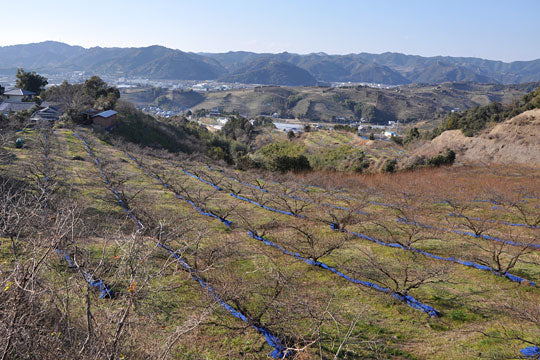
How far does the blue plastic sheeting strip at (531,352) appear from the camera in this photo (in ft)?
20.8

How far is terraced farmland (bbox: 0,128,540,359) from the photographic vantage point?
6000 mm

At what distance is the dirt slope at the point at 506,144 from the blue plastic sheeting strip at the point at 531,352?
34.0 m

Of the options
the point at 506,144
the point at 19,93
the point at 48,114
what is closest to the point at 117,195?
the point at 48,114

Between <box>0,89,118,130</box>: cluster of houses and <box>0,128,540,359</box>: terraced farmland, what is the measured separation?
1862cm

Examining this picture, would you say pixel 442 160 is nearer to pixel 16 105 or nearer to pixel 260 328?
pixel 260 328

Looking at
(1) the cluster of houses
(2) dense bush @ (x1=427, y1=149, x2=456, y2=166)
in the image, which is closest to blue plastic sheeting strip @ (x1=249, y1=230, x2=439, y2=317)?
(2) dense bush @ (x1=427, y1=149, x2=456, y2=166)

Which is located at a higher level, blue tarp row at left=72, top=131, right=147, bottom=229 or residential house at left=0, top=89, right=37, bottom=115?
residential house at left=0, top=89, right=37, bottom=115

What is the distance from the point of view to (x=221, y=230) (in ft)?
45.8

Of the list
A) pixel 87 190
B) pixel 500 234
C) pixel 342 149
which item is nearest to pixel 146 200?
pixel 87 190

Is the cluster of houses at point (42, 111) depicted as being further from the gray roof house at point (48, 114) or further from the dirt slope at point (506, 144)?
the dirt slope at point (506, 144)

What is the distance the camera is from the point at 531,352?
6.46m

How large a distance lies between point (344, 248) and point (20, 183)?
1591 cm

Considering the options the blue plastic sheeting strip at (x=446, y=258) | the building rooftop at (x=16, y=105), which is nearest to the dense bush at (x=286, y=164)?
the blue plastic sheeting strip at (x=446, y=258)

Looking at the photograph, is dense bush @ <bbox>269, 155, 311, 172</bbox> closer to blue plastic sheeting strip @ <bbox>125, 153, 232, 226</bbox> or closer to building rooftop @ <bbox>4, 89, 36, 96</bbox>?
blue plastic sheeting strip @ <bbox>125, 153, 232, 226</bbox>
